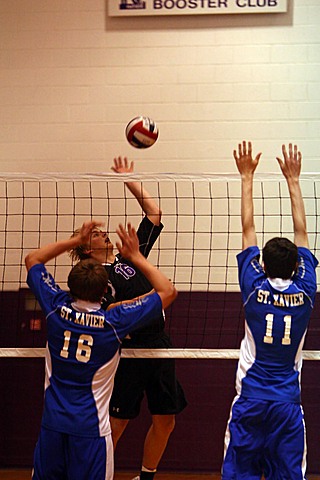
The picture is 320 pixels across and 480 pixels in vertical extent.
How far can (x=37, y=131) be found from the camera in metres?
7.44

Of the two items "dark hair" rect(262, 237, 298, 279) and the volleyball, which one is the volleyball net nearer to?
the volleyball

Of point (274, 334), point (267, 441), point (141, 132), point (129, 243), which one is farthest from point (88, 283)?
point (141, 132)

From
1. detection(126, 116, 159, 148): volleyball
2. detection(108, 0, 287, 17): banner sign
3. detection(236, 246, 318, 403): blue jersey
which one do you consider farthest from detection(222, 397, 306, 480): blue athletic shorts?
detection(108, 0, 287, 17): banner sign

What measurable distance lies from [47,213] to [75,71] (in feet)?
4.78

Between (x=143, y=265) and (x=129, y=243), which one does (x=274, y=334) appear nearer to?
(x=143, y=265)

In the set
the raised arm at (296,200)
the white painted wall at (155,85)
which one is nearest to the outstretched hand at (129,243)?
the raised arm at (296,200)

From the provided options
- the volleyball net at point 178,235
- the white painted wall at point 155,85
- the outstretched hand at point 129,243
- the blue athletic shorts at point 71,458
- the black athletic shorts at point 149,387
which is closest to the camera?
the blue athletic shorts at point 71,458

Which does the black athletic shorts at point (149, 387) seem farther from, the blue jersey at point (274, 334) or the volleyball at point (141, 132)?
the volleyball at point (141, 132)

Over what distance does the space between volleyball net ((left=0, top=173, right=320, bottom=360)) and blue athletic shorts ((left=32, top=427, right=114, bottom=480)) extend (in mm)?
2744

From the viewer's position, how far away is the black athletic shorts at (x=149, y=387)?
19.2ft

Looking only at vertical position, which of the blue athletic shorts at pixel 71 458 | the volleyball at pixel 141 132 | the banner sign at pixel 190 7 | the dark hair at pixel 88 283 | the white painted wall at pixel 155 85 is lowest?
the blue athletic shorts at pixel 71 458

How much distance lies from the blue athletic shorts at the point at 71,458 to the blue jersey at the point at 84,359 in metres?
0.05

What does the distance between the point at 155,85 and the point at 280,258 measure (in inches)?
130

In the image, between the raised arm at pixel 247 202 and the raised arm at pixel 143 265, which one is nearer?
the raised arm at pixel 143 265
